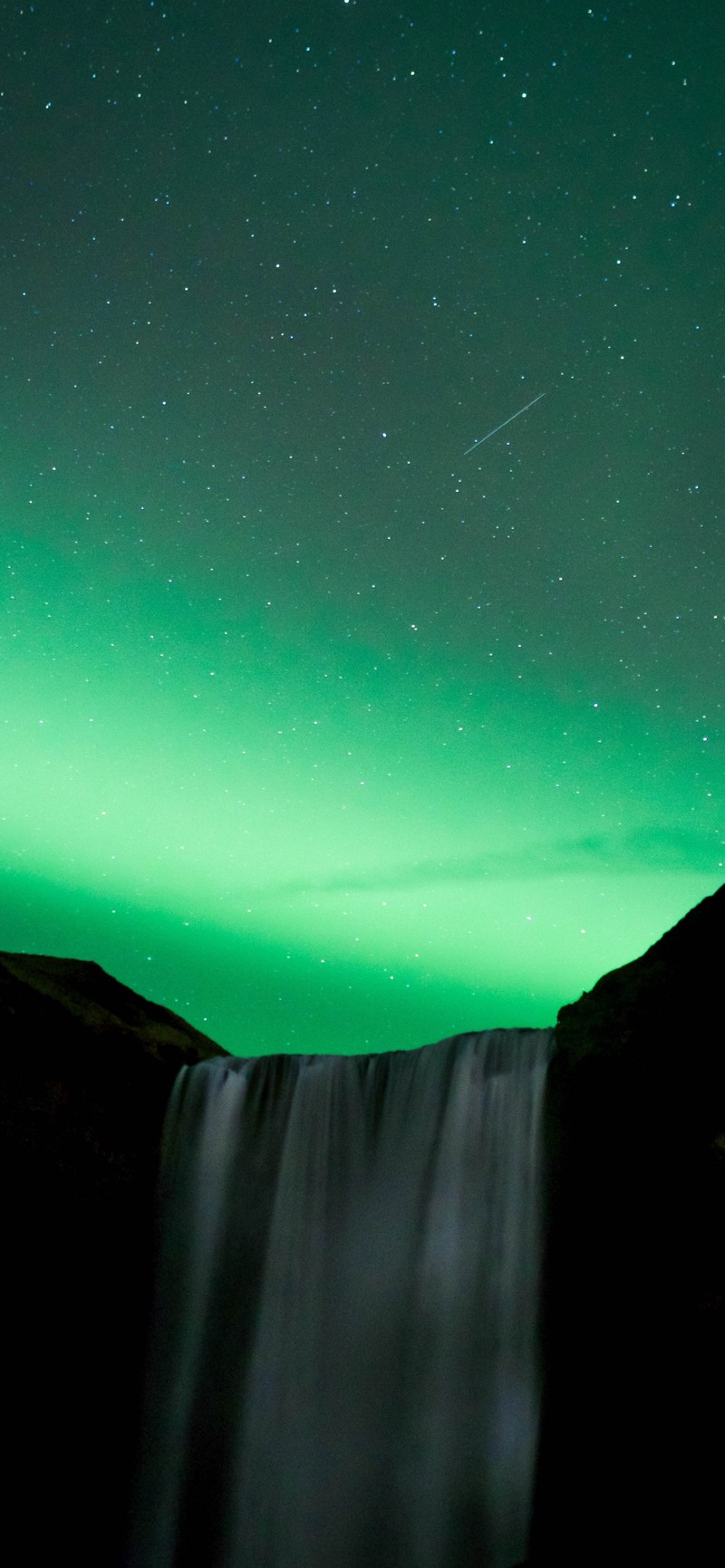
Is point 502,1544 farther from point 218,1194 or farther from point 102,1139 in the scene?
point 102,1139

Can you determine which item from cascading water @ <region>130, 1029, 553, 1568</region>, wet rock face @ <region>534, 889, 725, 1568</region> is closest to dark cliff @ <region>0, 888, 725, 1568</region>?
wet rock face @ <region>534, 889, 725, 1568</region>

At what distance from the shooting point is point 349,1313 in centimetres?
1005

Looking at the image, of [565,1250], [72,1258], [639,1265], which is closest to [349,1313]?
[565,1250]

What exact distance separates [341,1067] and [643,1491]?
528 cm

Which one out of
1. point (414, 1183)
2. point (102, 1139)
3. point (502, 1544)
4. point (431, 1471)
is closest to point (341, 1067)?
point (414, 1183)

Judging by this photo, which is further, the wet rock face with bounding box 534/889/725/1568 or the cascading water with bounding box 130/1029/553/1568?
the cascading water with bounding box 130/1029/553/1568

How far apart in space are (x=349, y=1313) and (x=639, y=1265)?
3.92 metres

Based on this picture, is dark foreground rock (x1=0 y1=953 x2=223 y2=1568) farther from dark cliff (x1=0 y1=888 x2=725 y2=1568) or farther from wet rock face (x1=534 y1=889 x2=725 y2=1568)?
wet rock face (x1=534 y1=889 x2=725 y2=1568)

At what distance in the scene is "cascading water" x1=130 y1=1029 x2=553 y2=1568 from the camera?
8.88 meters

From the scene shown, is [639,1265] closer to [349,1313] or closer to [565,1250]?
[565,1250]

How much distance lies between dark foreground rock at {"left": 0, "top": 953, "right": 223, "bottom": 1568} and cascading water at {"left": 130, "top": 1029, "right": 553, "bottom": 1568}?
0.35 metres

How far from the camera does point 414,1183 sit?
33.0 feet

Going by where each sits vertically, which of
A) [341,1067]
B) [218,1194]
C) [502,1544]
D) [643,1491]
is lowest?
[502,1544]

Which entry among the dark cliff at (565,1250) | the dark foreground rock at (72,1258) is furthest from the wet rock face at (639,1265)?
the dark foreground rock at (72,1258)
